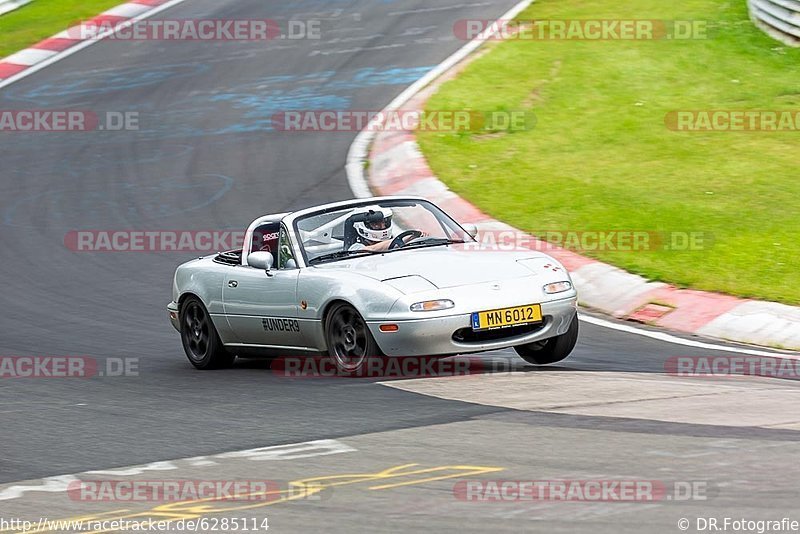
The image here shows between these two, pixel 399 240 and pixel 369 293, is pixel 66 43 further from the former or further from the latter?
pixel 369 293

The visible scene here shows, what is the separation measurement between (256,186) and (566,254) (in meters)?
5.59

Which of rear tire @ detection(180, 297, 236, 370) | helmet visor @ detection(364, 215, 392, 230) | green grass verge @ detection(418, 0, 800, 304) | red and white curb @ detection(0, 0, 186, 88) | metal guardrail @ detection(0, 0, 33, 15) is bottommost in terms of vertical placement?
rear tire @ detection(180, 297, 236, 370)

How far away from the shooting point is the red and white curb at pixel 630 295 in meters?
10.5

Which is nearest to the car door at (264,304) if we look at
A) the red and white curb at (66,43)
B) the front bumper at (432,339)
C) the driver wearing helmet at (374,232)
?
the driver wearing helmet at (374,232)

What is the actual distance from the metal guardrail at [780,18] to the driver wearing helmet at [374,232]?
1319cm

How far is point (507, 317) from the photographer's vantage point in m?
9.05

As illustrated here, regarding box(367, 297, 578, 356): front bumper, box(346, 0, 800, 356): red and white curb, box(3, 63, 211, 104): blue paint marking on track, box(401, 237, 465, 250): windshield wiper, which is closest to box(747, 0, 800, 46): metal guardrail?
box(346, 0, 800, 356): red and white curb

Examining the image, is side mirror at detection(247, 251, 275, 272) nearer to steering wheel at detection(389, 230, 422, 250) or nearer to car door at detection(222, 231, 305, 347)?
car door at detection(222, 231, 305, 347)

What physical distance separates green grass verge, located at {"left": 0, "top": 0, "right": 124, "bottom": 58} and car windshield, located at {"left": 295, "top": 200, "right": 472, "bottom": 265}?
17210 mm

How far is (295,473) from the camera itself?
21.5 ft

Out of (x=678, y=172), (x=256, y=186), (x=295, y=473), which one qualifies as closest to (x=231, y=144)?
(x=256, y=186)

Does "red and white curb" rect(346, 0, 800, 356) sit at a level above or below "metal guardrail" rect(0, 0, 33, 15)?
below

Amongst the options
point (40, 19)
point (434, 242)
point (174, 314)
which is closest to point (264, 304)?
point (434, 242)

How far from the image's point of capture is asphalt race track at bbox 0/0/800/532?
6.04m
